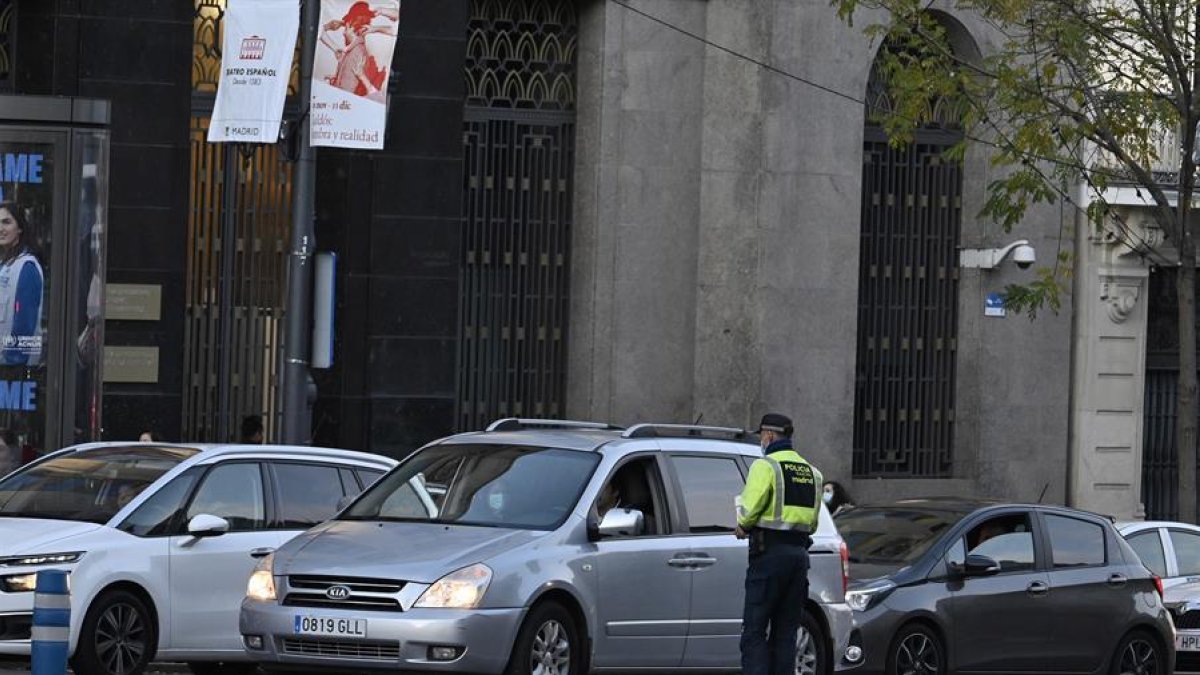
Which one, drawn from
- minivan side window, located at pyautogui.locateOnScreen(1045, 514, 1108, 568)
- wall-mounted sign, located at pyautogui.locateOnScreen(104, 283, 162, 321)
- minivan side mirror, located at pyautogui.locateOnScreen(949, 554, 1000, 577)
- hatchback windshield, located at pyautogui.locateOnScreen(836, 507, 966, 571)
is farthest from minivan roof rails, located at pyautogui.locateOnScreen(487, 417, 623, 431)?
wall-mounted sign, located at pyautogui.locateOnScreen(104, 283, 162, 321)

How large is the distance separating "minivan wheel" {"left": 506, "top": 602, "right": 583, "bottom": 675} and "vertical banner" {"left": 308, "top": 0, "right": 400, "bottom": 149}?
26.0ft

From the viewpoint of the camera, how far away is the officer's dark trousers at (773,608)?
14.0m

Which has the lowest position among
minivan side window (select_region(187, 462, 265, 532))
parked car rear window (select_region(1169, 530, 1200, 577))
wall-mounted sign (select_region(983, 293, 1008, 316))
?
parked car rear window (select_region(1169, 530, 1200, 577))

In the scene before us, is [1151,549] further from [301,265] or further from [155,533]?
[155,533]

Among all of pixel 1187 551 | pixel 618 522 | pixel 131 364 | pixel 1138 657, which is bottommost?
pixel 1138 657

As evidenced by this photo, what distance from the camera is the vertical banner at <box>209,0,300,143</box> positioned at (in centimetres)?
2103

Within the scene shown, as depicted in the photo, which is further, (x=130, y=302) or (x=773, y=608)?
(x=130, y=302)

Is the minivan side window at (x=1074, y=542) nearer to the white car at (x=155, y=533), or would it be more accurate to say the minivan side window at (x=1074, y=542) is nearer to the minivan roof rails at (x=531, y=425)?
the minivan roof rails at (x=531, y=425)

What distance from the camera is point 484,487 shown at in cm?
1400

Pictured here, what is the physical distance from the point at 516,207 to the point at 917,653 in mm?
10933

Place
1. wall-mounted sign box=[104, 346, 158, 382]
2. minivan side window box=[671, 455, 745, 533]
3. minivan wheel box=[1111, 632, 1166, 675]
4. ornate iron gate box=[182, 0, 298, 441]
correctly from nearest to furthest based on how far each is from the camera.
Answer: minivan side window box=[671, 455, 745, 533] → minivan wheel box=[1111, 632, 1166, 675] → wall-mounted sign box=[104, 346, 158, 382] → ornate iron gate box=[182, 0, 298, 441]

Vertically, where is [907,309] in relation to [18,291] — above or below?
above

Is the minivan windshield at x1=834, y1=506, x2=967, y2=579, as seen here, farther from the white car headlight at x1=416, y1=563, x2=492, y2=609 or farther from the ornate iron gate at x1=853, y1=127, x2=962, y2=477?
the ornate iron gate at x1=853, y1=127, x2=962, y2=477

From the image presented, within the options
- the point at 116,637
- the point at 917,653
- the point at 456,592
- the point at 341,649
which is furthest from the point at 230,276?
the point at 456,592
